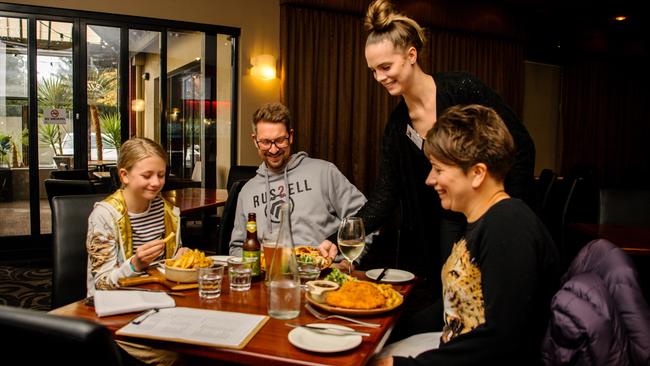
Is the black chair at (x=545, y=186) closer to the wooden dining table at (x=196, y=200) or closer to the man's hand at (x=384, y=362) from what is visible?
the wooden dining table at (x=196, y=200)

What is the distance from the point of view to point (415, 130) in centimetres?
232

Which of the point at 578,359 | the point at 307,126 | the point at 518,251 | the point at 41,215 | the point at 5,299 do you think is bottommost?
the point at 5,299

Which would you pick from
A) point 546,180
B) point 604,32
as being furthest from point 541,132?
point 546,180

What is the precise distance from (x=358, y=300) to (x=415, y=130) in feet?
3.48

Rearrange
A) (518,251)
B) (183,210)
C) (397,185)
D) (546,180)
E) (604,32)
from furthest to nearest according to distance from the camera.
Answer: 1. (604,32)
2. (546,180)
3. (183,210)
4. (397,185)
5. (518,251)

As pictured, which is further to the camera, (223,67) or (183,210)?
(223,67)

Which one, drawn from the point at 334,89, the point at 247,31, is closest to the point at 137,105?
the point at 247,31

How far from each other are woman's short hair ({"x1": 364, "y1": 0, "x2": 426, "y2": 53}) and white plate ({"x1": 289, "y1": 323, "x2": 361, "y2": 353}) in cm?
119

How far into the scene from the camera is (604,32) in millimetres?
9102

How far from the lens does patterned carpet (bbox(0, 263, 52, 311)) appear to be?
404 centimetres

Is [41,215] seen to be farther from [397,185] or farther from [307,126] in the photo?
[397,185]

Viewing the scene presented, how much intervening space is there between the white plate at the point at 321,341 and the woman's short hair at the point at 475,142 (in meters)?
0.51

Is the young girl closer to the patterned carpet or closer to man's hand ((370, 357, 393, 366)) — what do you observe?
man's hand ((370, 357, 393, 366))

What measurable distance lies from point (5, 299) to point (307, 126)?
385cm
